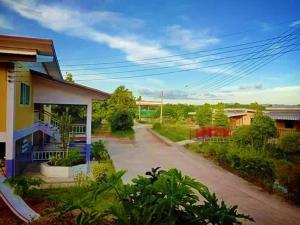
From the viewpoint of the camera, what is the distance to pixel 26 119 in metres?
13.4

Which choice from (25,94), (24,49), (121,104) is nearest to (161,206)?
(24,49)

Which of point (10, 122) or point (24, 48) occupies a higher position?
point (24, 48)

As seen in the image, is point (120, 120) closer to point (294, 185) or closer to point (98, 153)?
point (98, 153)

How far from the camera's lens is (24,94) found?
12.7 m

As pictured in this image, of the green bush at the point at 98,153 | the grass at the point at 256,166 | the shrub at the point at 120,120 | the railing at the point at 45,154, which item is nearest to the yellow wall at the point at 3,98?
the railing at the point at 45,154

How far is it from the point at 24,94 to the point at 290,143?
13.6m

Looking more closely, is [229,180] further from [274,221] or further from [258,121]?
[258,121]

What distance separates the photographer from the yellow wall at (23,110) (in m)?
11.5

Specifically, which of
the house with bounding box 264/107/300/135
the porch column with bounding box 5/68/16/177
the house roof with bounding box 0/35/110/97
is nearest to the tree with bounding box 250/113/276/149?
the house with bounding box 264/107/300/135

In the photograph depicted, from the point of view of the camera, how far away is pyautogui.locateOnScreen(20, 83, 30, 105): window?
12.3m

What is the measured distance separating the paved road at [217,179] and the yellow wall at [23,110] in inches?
180

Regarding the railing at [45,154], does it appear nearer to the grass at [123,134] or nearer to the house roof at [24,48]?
the house roof at [24,48]

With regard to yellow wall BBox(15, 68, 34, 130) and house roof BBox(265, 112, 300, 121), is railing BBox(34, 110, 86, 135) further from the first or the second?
house roof BBox(265, 112, 300, 121)

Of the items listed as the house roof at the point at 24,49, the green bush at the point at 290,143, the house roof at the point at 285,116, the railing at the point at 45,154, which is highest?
the house roof at the point at 24,49
